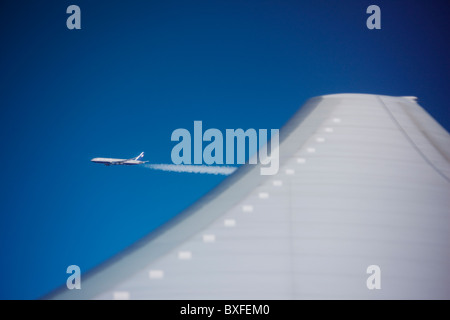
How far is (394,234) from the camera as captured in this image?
1998mm

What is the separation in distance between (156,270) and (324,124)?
185 centimetres

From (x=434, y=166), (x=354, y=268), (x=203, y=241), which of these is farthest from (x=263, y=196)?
(x=434, y=166)

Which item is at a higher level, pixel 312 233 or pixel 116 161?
pixel 116 161

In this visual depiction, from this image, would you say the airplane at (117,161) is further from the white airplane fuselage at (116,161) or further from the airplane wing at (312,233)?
the airplane wing at (312,233)

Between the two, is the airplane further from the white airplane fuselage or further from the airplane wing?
the airplane wing

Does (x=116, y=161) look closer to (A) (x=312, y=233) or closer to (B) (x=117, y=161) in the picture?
(B) (x=117, y=161)

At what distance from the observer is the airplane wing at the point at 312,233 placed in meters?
1.71

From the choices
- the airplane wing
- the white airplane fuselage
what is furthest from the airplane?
the airplane wing

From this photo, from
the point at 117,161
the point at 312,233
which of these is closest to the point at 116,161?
the point at 117,161

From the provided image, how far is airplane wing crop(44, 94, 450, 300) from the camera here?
171 cm

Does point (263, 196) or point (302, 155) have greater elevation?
point (302, 155)

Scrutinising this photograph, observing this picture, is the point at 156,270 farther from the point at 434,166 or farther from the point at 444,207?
the point at 434,166

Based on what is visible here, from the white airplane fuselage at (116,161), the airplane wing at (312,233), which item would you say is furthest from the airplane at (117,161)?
the airplane wing at (312,233)

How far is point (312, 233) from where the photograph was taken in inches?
78.0
